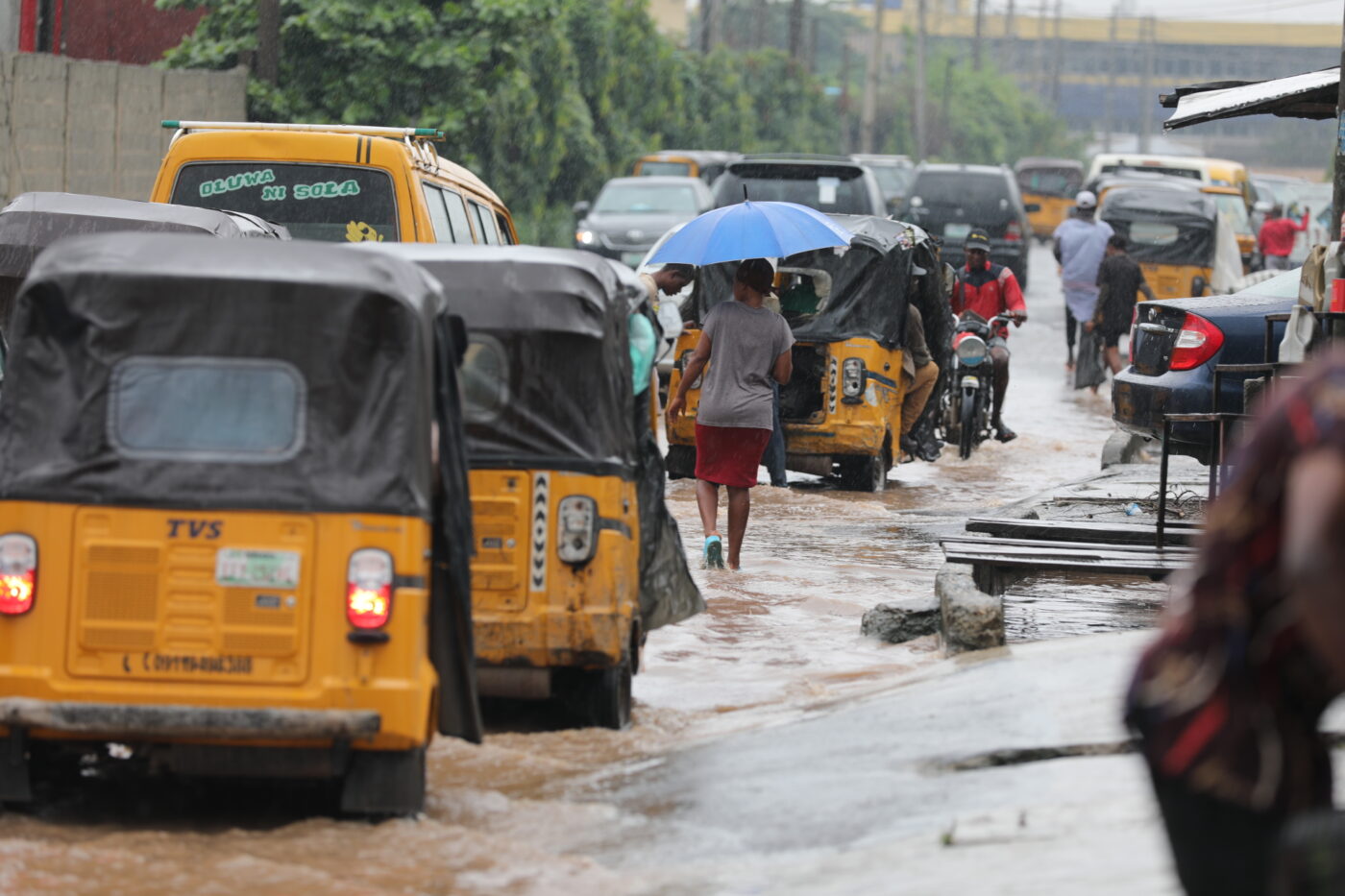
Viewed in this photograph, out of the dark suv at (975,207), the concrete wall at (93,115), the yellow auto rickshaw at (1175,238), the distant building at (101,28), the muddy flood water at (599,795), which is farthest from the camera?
the dark suv at (975,207)

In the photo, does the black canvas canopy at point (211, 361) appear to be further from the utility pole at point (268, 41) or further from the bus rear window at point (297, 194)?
the utility pole at point (268, 41)

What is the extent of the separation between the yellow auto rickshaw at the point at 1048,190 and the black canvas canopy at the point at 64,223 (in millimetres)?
43343

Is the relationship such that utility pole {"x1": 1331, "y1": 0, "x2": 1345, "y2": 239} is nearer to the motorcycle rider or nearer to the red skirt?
the red skirt

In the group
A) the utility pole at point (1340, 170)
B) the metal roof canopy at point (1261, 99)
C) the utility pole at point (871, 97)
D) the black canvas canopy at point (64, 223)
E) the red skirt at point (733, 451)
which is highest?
the utility pole at point (871, 97)

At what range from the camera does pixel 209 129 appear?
479 inches

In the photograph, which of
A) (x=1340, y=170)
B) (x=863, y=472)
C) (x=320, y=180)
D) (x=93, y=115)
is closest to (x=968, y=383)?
(x=863, y=472)

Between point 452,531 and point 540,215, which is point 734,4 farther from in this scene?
point 452,531

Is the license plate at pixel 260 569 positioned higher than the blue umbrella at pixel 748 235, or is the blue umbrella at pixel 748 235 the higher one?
the blue umbrella at pixel 748 235

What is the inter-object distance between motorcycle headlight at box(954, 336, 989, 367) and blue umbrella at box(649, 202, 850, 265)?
5234 mm

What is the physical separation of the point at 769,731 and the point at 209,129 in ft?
20.8

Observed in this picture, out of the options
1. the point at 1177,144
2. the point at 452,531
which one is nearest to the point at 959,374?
the point at 452,531

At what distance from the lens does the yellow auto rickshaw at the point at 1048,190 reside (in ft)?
173

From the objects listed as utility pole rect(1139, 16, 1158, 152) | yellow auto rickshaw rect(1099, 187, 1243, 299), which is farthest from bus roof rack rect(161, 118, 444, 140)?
utility pole rect(1139, 16, 1158, 152)

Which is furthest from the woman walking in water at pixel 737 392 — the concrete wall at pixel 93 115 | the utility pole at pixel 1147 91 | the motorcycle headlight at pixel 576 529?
the utility pole at pixel 1147 91
